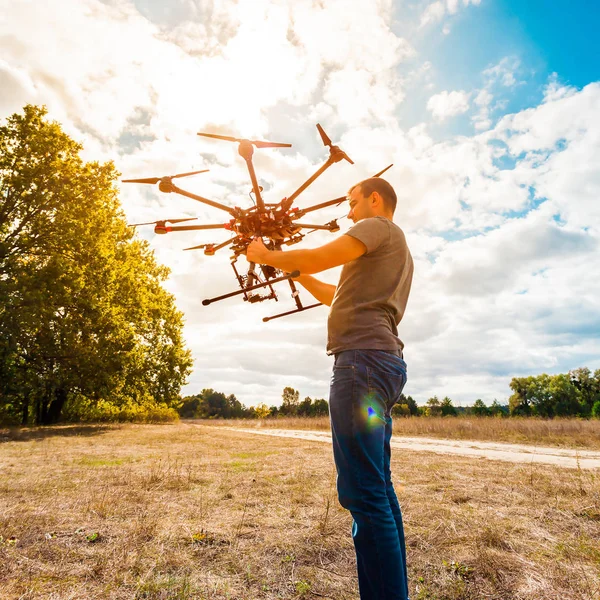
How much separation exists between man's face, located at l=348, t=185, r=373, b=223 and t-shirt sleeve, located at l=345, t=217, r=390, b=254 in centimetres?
31

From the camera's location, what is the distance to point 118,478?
755cm

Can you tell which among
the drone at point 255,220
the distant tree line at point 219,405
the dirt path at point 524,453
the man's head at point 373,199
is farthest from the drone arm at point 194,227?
the distant tree line at point 219,405

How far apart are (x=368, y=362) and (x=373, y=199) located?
1.24 metres

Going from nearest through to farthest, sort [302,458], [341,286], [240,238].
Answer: [341,286], [240,238], [302,458]

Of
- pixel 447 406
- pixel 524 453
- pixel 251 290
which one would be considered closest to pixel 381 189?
pixel 251 290

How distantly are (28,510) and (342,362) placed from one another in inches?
202

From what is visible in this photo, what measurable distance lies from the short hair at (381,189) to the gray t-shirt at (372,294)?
10.3 inches

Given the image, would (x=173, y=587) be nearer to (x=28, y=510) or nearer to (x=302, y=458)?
(x=28, y=510)

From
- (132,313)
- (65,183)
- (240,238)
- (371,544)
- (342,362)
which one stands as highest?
(65,183)

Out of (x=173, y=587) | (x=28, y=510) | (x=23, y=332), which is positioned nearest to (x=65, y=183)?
(x=23, y=332)

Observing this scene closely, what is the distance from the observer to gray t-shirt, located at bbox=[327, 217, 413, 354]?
8.54 ft

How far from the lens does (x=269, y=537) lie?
4422 millimetres

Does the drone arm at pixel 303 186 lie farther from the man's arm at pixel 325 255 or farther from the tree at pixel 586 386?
the tree at pixel 586 386

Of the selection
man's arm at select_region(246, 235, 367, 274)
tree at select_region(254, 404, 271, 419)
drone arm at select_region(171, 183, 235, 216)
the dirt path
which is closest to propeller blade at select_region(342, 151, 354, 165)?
drone arm at select_region(171, 183, 235, 216)
